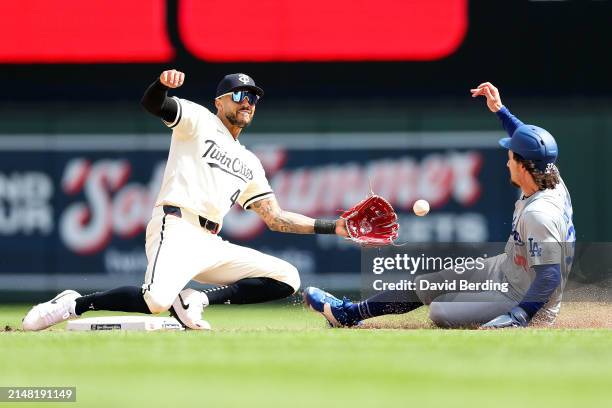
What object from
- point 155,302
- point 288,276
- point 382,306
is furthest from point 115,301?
point 382,306

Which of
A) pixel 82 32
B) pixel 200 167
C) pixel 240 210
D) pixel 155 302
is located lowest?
pixel 240 210

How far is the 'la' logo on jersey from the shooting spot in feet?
20.4

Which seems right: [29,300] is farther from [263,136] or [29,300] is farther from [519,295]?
[519,295]

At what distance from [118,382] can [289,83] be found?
663 cm

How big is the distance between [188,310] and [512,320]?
63.0 inches

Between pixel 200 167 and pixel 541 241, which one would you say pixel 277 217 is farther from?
pixel 541 241

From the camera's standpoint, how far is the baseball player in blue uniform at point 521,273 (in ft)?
20.4

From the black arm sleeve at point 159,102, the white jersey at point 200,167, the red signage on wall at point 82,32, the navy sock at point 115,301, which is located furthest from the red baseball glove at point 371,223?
the red signage on wall at point 82,32

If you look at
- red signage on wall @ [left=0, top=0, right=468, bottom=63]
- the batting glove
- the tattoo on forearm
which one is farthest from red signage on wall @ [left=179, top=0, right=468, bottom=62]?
the batting glove

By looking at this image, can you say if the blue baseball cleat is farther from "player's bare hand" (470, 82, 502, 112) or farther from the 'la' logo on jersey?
"player's bare hand" (470, 82, 502, 112)

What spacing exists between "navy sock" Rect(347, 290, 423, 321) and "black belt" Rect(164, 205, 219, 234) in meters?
0.82

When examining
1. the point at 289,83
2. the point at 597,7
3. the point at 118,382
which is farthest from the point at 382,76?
the point at 118,382

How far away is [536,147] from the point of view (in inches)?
250

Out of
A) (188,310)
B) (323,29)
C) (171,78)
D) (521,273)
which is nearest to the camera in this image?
(171,78)
